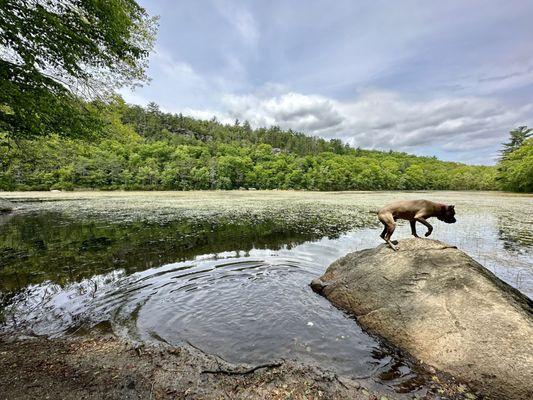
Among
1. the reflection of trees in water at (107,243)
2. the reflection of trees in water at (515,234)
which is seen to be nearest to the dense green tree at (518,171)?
the reflection of trees in water at (515,234)

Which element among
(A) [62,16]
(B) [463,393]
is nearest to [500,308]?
(B) [463,393]

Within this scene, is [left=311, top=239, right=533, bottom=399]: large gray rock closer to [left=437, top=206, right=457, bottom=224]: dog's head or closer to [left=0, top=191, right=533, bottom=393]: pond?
[left=0, top=191, right=533, bottom=393]: pond

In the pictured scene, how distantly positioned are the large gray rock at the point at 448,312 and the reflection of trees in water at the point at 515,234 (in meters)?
11.4

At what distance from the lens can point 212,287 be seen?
954 centimetres

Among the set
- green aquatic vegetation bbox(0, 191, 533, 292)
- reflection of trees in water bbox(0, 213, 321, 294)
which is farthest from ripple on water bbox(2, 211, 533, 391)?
green aquatic vegetation bbox(0, 191, 533, 292)

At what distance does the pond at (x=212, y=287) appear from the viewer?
603 centimetres

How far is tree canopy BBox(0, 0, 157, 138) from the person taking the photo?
28.8ft

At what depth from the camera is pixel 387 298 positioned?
7.00 m

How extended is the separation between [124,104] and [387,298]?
1384 centimetres

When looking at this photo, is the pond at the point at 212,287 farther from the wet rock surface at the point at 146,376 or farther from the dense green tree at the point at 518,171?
the dense green tree at the point at 518,171

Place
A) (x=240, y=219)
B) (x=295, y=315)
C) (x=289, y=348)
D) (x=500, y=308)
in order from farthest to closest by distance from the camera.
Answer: (x=240, y=219) → (x=295, y=315) → (x=289, y=348) → (x=500, y=308)

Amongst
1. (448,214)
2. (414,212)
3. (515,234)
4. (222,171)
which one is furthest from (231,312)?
(222,171)

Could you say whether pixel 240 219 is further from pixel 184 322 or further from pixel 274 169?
pixel 274 169

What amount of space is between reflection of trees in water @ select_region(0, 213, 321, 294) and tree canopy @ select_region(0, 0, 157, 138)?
5519 millimetres
